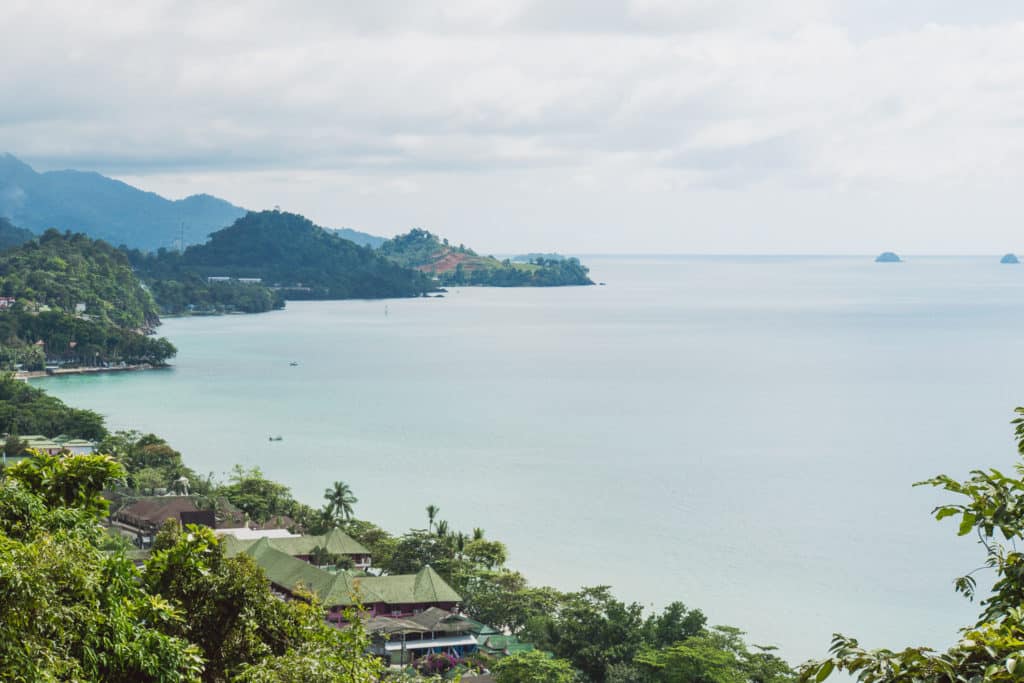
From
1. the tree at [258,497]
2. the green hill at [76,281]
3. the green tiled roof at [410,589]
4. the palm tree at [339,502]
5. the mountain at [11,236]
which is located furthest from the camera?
the mountain at [11,236]

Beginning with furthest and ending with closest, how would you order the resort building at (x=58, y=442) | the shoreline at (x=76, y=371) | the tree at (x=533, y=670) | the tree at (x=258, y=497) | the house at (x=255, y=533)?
the shoreline at (x=76, y=371), the resort building at (x=58, y=442), the tree at (x=258, y=497), the house at (x=255, y=533), the tree at (x=533, y=670)

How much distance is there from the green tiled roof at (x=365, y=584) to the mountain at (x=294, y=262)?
96.6 m

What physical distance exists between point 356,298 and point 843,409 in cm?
8444

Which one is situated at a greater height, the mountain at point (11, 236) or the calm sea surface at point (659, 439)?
the mountain at point (11, 236)

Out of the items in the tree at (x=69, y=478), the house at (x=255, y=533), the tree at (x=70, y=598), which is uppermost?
the tree at (x=69, y=478)

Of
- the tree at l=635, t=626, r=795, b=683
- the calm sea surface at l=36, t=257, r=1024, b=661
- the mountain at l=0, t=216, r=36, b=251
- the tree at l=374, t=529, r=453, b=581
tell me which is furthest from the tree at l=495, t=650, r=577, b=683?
the mountain at l=0, t=216, r=36, b=251

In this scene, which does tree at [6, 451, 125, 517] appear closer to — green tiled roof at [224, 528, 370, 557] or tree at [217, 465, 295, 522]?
green tiled roof at [224, 528, 370, 557]

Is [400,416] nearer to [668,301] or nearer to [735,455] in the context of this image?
[735,455]

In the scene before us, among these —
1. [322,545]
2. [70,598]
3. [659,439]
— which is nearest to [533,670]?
[322,545]

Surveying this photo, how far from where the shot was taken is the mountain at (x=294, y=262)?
11650cm

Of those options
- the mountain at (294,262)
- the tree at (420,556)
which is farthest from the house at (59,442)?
the mountain at (294,262)

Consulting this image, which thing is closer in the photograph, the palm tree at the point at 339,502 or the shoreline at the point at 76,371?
the palm tree at the point at 339,502

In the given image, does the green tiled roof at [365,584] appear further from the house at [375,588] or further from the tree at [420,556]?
the tree at [420,556]

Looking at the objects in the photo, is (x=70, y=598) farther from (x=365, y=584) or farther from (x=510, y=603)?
(x=365, y=584)
